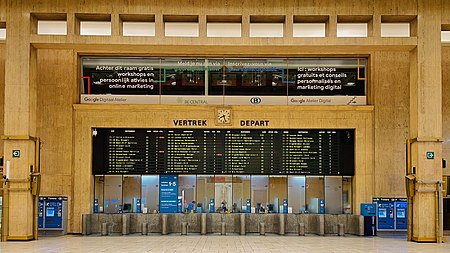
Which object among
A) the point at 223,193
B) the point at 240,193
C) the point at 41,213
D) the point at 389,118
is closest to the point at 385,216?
the point at 389,118

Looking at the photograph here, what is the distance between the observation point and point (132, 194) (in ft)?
72.1

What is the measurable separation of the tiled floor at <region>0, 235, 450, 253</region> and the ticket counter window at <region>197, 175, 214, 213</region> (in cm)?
186

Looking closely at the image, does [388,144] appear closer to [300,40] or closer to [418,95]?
[418,95]

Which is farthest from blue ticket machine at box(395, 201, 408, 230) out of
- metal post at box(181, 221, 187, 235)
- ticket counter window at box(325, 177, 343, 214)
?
metal post at box(181, 221, 187, 235)

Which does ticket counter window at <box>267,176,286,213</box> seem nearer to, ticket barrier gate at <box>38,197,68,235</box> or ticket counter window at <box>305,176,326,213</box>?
ticket counter window at <box>305,176,326,213</box>

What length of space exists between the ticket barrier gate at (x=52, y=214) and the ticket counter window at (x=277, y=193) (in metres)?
6.69

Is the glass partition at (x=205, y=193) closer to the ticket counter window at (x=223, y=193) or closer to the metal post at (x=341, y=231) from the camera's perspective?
the ticket counter window at (x=223, y=193)

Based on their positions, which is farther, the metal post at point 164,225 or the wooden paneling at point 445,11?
the metal post at point 164,225

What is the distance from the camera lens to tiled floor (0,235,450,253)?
1603cm

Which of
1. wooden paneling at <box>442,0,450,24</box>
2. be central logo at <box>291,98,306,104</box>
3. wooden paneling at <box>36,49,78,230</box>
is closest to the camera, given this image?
wooden paneling at <box>442,0,450,24</box>

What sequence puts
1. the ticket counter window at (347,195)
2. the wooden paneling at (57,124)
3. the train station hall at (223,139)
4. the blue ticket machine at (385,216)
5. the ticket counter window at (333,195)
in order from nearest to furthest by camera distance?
the train station hall at (223,139) → the blue ticket machine at (385,216) → the wooden paneling at (57,124) → the ticket counter window at (347,195) → the ticket counter window at (333,195)

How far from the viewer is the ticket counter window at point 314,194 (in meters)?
22.0

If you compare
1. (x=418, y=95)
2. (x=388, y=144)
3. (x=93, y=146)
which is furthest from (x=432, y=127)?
(x=93, y=146)

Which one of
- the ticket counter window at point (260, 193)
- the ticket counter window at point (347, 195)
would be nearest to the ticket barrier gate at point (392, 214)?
the ticket counter window at point (347, 195)
